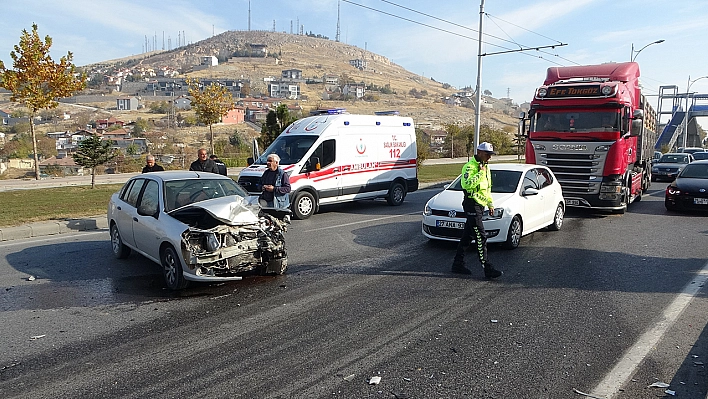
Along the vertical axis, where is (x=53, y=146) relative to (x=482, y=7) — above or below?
below

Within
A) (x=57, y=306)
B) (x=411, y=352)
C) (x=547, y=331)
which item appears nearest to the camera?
(x=411, y=352)

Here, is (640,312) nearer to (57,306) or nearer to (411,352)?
(411,352)

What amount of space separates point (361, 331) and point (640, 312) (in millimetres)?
3167

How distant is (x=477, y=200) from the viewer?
7.42 metres

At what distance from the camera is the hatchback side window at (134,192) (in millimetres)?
8227

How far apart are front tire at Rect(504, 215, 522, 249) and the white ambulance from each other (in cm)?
579

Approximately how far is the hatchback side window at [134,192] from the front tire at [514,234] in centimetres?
614

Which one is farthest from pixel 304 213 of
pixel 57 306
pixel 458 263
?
pixel 57 306

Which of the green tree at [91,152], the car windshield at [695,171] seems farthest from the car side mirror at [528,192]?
the green tree at [91,152]

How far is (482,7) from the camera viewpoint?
977 inches

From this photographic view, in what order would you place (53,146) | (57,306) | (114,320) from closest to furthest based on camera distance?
(114,320) < (57,306) < (53,146)

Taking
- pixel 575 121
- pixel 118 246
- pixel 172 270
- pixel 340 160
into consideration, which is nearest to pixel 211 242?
pixel 172 270

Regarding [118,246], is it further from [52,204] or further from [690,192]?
[690,192]

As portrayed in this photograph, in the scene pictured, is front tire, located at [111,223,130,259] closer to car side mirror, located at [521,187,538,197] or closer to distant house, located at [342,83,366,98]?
car side mirror, located at [521,187,538,197]
